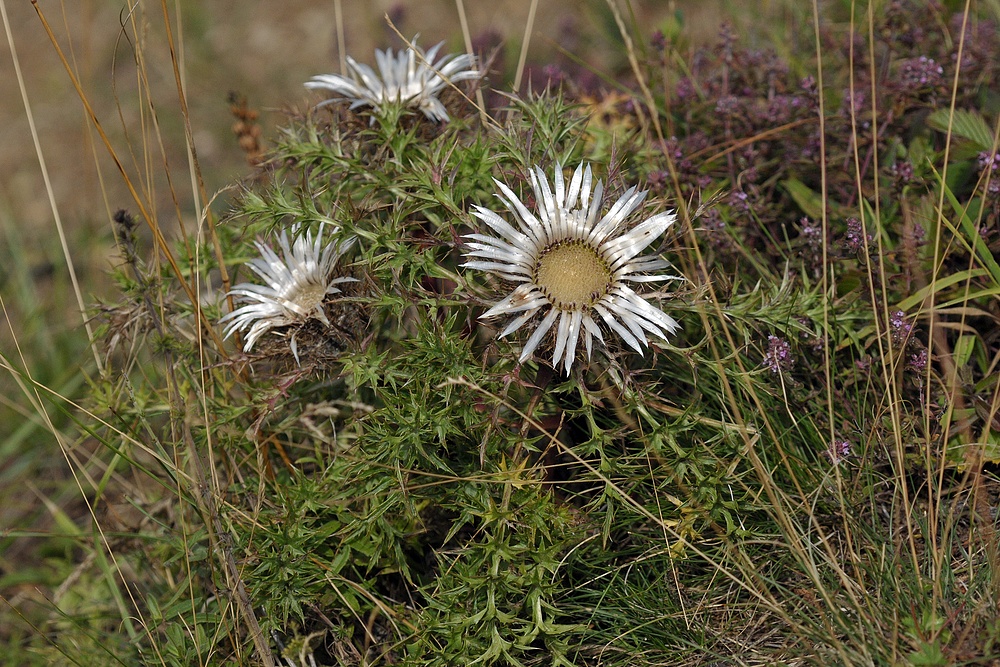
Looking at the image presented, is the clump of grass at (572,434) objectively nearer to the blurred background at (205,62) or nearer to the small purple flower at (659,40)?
the small purple flower at (659,40)

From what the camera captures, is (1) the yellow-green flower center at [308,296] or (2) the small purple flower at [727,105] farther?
(2) the small purple flower at [727,105]

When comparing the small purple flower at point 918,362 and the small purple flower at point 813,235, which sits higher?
the small purple flower at point 813,235

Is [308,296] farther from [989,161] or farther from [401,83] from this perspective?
[989,161]

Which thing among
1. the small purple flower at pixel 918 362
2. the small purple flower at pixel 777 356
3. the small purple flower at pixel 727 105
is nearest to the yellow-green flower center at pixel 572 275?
the small purple flower at pixel 777 356

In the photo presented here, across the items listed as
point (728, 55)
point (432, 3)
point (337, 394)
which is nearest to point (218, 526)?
point (337, 394)

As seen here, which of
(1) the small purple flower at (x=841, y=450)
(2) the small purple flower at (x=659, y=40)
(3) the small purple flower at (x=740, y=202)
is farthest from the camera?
(2) the small purple flower at (x=659, y=40)

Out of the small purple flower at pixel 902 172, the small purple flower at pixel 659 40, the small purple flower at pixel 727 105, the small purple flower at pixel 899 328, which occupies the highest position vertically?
the small purple flower at pixel 659 40

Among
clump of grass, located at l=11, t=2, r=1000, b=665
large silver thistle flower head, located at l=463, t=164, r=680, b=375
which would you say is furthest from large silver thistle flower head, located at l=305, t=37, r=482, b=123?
large silver thistle flower head, located at l=463, t=164, r=680, b=375
